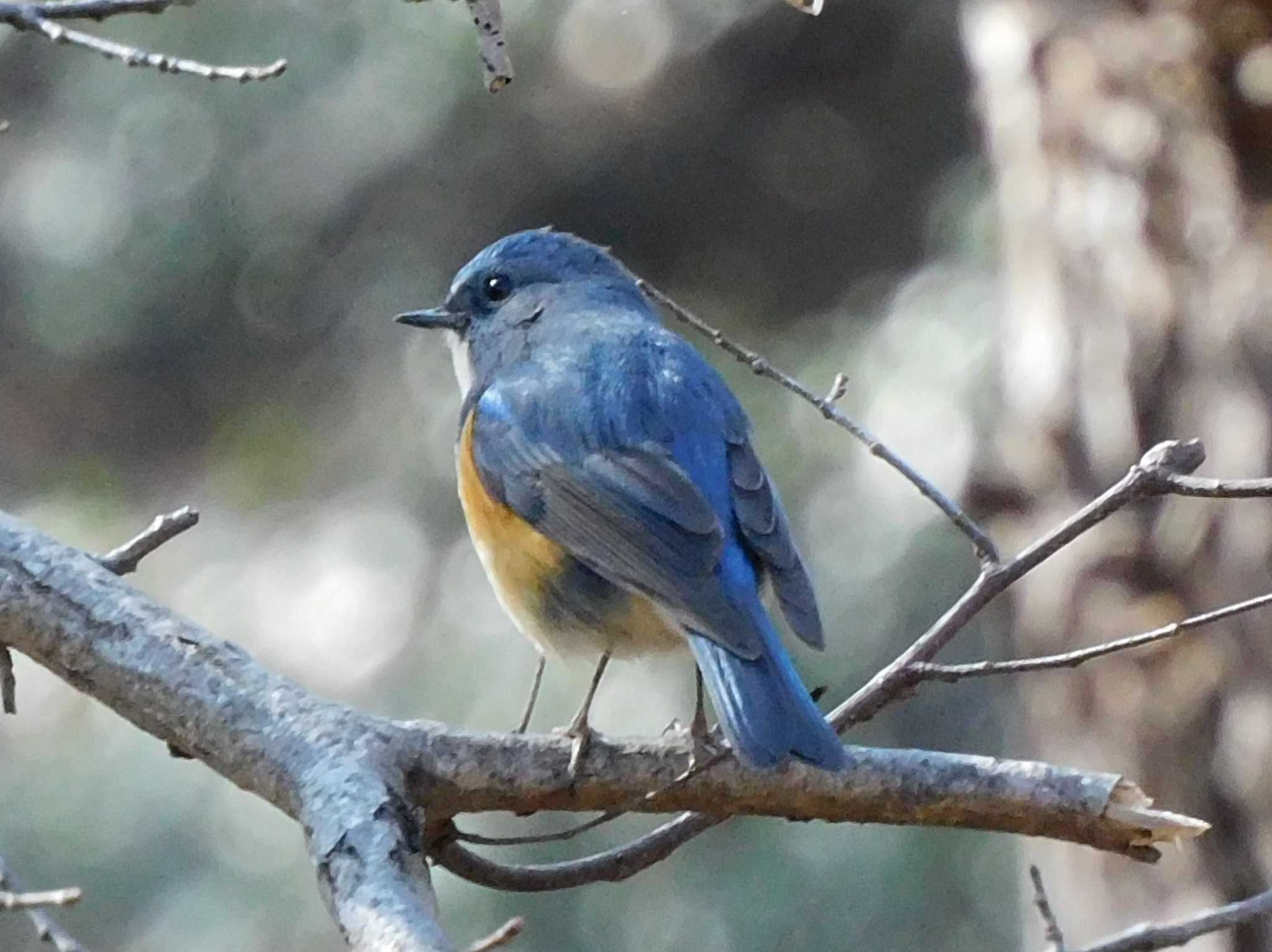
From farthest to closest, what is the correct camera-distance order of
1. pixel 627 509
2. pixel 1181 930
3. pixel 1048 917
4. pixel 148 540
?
pixel 627 509 → pixel 148 540 → pixel 1048 917 → pixel 1181 930

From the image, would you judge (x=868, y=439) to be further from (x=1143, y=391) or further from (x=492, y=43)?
(x=1143, y=391)

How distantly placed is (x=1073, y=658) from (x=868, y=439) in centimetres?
40

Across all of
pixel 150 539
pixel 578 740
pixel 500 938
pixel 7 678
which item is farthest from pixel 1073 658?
pixel 7 678

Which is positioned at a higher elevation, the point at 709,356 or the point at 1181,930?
the point at 709,356

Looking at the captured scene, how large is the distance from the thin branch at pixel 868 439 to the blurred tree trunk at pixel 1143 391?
5.54 feet

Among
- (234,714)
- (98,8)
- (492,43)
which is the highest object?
(98,8)

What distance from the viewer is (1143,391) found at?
4.32m

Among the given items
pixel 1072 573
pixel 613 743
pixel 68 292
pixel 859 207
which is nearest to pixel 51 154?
pixel 68 292

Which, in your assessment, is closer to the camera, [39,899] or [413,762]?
[39,899]

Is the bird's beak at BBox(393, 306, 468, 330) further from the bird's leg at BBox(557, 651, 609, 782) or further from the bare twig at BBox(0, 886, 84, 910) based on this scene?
the bare twig at BBox(0, 886, 84, 910)

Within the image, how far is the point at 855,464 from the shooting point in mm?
5023

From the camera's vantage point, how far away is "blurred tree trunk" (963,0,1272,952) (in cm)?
414

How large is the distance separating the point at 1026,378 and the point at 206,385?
2.75 metres

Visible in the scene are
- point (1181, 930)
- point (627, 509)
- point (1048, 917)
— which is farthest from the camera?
point (627, 509)
